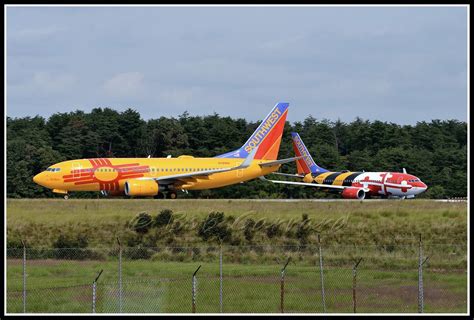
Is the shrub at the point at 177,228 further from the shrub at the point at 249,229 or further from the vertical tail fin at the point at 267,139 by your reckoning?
the vertical tail fin at the point at 267,139

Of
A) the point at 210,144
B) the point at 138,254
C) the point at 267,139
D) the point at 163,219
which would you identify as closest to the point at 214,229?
the point at 163,219

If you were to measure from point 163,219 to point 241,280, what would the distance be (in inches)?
532

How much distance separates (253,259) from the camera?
3800 cm

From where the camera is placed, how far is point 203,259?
38750 millimetres

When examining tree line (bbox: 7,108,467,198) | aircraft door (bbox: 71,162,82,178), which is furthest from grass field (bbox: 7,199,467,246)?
tree line (bbox: 7,108,467,198)

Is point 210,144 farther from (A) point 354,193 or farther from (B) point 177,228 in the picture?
(B) point 177,228

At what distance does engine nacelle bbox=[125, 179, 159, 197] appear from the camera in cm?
5831

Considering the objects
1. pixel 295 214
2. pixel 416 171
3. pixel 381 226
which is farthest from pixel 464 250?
pixel 416 171

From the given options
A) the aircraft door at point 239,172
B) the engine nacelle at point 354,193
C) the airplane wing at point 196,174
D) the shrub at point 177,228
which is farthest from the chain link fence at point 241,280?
the engine nacelle at point 354,193

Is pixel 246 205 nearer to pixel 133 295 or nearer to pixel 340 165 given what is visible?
pixel 133 295

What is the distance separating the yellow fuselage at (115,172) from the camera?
5872cm

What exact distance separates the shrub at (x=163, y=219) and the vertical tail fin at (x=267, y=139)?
775 inches

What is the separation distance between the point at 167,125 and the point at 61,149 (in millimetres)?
11184

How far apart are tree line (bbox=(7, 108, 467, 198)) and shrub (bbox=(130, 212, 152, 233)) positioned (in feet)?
108
